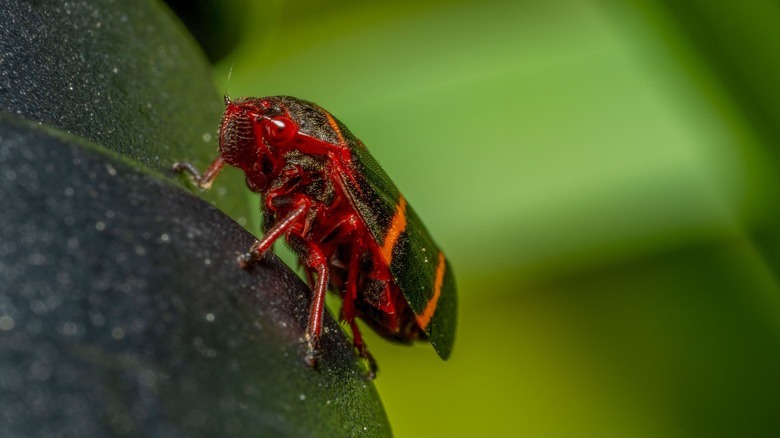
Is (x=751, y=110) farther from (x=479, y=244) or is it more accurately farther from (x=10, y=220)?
(x=10, y=220)

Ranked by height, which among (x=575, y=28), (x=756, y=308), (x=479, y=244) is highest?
(x=575, y=28)

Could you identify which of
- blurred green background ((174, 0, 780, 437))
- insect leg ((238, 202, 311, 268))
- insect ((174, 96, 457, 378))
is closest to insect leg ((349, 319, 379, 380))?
insect ((174, 96, 457, 378))

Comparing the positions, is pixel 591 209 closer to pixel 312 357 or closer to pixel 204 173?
pixel 204 173

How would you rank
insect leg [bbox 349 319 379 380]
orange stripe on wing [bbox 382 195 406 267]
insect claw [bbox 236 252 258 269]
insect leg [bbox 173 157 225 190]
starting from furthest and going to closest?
1. orange stripe on wing [bbox 382 195 406 267]
2. insect leg [bbox 349 319 379 380]
3. insect leg [bbox 173 157 225 190]
4. insect claw [bbox 236 252 258 269]

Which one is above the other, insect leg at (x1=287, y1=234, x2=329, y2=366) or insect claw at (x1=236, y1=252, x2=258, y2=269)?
insect claw at (x1=236, y1=252, x2=258, y2=269)

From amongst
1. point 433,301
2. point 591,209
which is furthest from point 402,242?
point 591,209

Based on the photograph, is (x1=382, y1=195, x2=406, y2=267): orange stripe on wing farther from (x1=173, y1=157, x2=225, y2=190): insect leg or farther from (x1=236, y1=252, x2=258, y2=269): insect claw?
(x1=236, y1=252, x2=258, y2=269): insect claw

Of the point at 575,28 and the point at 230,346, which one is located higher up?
→ the point at 575,28

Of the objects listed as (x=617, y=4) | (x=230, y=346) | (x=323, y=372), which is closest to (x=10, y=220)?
(x=230, y=346)

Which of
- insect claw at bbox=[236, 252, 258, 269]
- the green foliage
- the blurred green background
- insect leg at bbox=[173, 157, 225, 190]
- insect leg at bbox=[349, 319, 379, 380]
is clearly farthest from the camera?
the blurred green background
